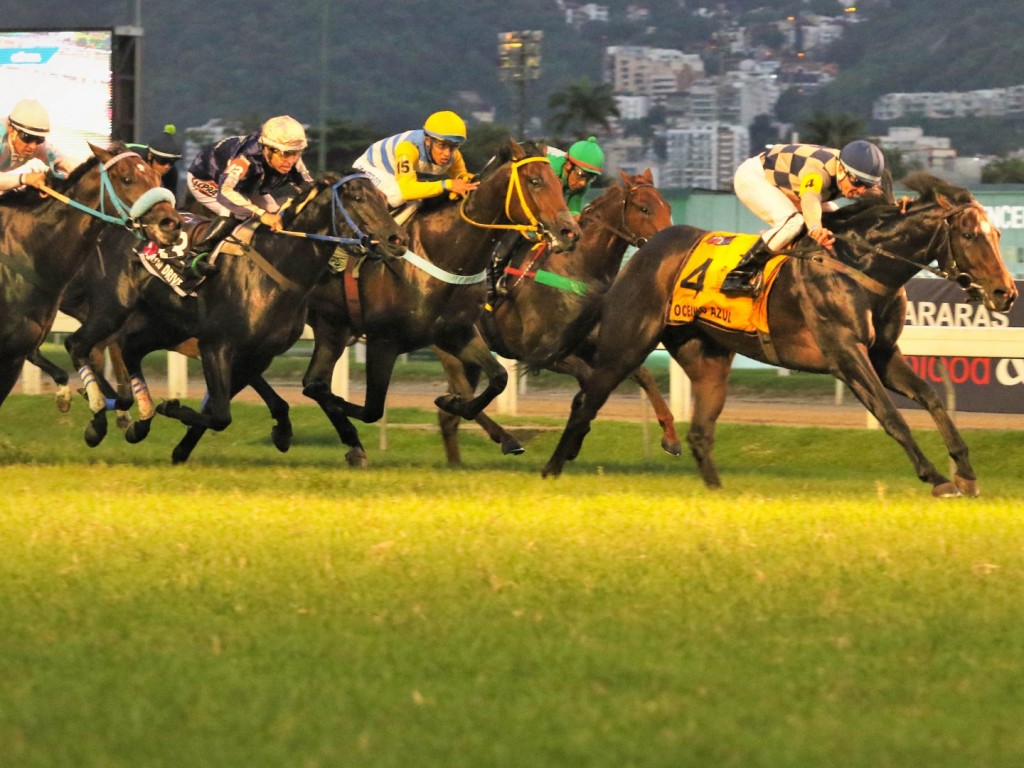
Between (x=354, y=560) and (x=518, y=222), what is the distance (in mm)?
4145

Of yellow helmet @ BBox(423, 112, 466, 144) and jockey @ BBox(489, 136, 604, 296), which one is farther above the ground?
Answer: yellow helmet @ BBox(423, 112, 466, 144)

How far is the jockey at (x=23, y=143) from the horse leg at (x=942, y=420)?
4.66 metres

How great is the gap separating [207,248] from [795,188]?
3.35 metres

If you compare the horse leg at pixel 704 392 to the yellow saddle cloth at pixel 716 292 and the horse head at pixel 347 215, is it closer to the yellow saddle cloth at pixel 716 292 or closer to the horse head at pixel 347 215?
the yellow saddle cloth at pixel 716 292

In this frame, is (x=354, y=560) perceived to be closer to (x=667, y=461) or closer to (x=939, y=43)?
(x=667, y=461)

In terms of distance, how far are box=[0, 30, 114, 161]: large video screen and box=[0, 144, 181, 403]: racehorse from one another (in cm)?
1072

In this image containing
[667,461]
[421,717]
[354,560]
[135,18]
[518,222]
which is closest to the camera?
[421,717]

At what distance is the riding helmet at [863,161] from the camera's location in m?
10.3

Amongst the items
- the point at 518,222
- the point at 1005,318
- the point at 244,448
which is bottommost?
the point at 244,448

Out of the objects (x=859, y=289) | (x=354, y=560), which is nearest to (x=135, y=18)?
(x=859, y=289)

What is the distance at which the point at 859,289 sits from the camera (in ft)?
33.4

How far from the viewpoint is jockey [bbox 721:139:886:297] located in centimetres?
1031

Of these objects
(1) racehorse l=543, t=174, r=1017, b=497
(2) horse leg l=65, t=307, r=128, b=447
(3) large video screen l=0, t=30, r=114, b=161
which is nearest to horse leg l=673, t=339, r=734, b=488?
(1) racehorse l=543, t=174, r=1017, b=497

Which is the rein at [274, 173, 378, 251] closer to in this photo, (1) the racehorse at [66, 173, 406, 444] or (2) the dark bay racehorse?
(1) the racehorse at [66, 173, 406, 444]
